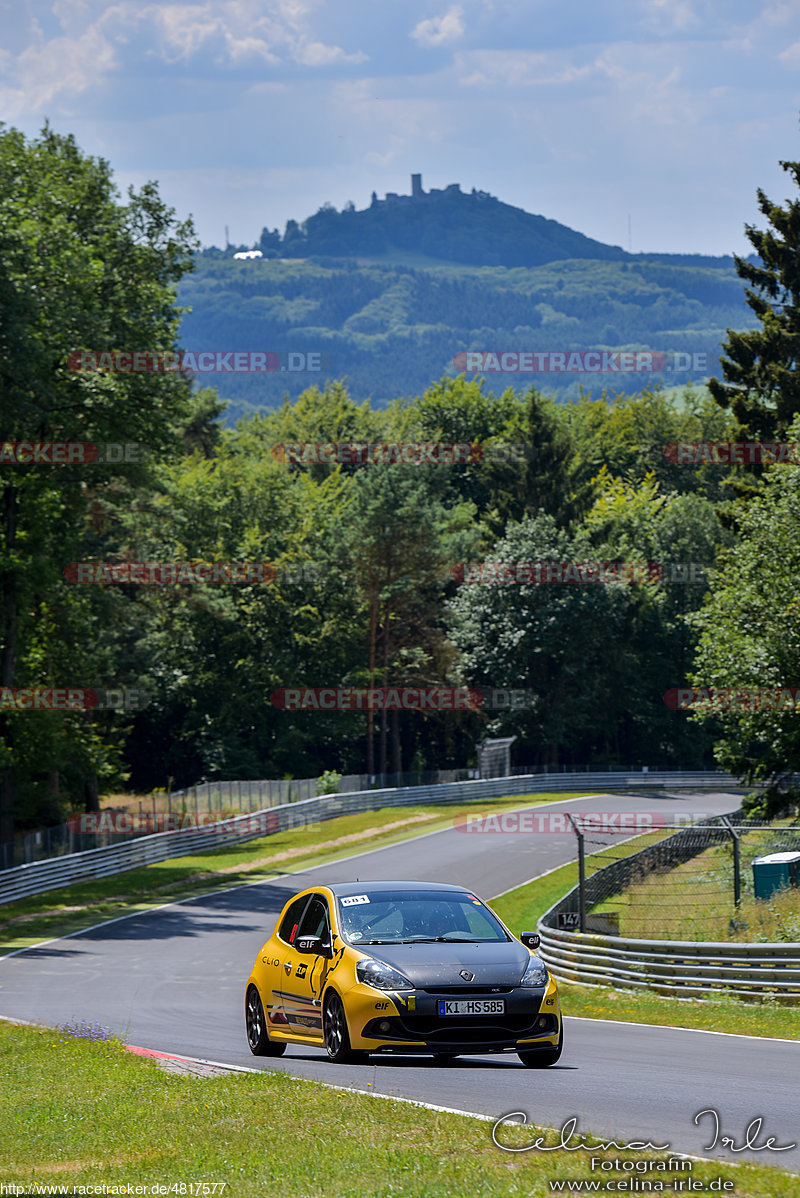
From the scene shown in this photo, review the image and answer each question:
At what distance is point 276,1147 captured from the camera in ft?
26.7

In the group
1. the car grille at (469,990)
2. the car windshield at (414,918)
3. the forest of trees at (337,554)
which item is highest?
the forest of trees at (337,554)

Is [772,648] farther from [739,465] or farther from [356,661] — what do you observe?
[356,661]

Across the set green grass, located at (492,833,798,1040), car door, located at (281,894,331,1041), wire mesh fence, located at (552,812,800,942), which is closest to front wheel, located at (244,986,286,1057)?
car door, located at (281,894,331,1041)

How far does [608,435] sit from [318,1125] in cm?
10319

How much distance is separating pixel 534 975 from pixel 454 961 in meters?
0.67

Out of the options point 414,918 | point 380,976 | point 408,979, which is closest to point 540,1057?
point 414,918

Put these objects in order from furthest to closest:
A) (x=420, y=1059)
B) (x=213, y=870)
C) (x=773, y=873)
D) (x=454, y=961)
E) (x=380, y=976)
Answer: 1. (x=213, y=870)
2. (x=773, y=873)
3. (x=420, y=1059)
4. (x=454, y=961)
5. (x=380, y=976)

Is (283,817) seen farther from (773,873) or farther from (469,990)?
(469,990)

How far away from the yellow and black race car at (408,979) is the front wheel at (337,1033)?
1cm

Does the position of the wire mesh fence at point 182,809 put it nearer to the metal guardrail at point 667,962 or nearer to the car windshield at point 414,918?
the metal guardrail at point 667,962

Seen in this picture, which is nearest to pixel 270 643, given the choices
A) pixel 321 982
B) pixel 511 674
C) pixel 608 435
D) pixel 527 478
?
pixel 511 674

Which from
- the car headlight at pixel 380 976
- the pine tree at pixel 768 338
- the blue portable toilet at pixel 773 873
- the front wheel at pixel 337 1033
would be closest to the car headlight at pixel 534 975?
the car headlight at pixel 380 976

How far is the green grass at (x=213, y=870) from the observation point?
35094 mm

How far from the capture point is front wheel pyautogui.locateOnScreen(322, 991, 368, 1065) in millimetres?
10688
